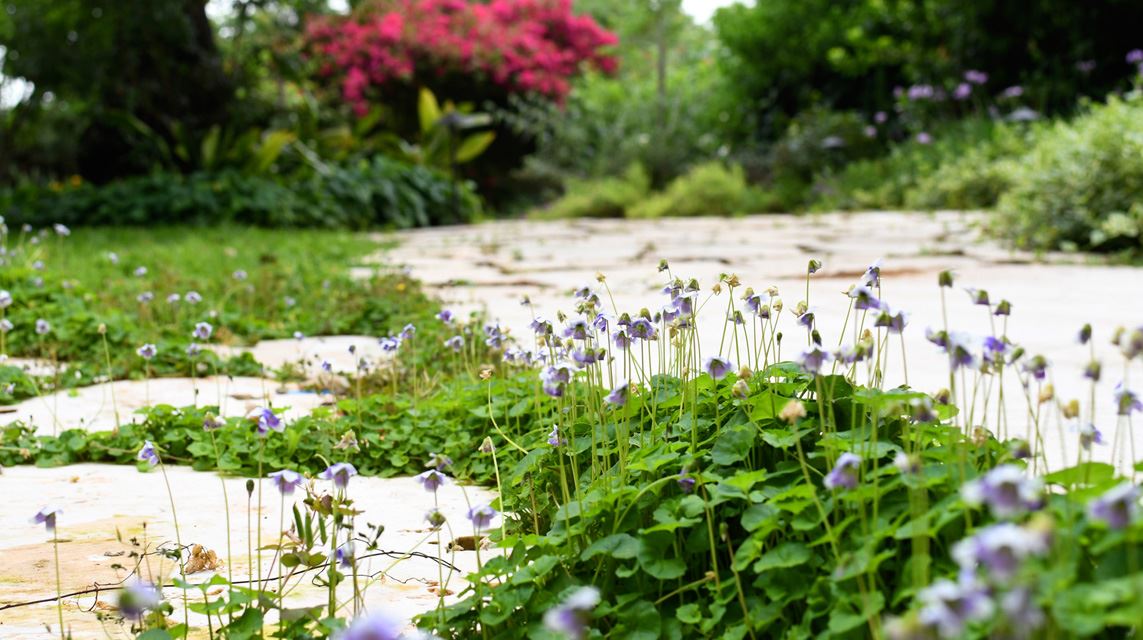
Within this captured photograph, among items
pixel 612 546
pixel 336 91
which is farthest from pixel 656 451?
pixel 336 91

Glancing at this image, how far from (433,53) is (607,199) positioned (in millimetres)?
4589

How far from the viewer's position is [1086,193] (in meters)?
5.06

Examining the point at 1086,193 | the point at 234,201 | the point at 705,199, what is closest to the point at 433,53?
the point at 705,199

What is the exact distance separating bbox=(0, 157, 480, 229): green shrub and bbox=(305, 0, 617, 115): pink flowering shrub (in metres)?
4.43

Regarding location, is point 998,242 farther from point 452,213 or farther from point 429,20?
point 429,20

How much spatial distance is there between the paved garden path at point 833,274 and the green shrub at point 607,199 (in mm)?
1858

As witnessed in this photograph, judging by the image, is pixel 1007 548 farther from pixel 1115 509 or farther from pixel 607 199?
pixel 607 199

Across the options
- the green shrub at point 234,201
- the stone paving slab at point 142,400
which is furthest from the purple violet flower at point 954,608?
the green shrub at point 234,201

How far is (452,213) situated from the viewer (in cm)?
902

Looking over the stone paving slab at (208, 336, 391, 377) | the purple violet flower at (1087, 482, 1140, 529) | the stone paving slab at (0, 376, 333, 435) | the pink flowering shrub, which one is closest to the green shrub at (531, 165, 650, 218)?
the pink flowering shrub

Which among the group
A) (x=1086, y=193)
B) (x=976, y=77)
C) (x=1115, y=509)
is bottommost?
(x=1115, y=509)

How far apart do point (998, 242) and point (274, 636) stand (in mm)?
4902

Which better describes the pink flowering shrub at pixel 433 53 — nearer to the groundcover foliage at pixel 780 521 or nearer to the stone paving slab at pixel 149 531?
the stone paving slab at pixel 149 531

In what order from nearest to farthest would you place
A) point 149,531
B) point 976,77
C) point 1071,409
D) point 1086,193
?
point 1071,409
point 149,531
point 1086,193
point 976,77
